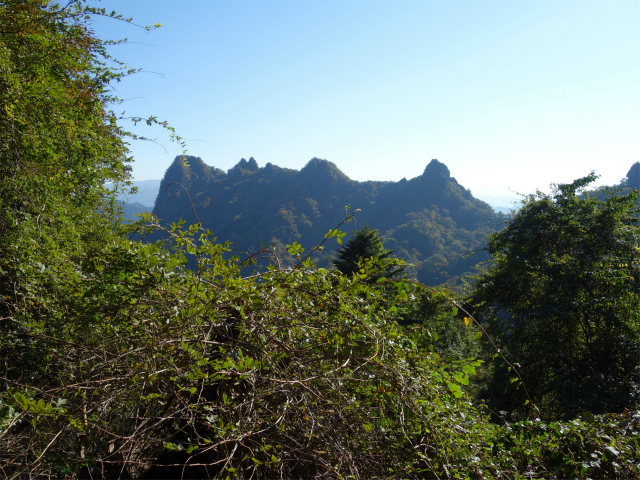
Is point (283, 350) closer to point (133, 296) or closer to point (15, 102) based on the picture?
point (133, 296)

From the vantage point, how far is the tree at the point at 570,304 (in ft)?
30.1

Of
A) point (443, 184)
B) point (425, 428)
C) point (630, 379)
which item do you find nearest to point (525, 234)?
point (630, 379)

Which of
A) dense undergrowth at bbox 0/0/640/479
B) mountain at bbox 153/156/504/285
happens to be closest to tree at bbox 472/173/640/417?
dense undergrowth at bbox 0/0/640/479

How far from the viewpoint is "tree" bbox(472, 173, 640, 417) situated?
30.1 feet

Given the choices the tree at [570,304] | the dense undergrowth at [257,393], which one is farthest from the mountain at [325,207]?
the dense undergrowth at [257,393]

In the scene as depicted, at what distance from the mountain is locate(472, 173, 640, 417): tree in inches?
2784

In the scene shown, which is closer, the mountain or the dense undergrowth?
the dense undergrowth

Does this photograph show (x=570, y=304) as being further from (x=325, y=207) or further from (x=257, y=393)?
(x=325, y=207)

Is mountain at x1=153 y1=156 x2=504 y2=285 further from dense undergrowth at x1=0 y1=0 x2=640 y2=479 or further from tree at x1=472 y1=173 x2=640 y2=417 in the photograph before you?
dense undergrowth at x1=0 y1=0 x2=640 y2=479

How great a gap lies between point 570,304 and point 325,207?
111 m

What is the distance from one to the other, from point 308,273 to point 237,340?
55cm

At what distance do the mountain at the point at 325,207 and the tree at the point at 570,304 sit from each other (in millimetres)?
70712

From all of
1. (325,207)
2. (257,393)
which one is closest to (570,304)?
(257,393)

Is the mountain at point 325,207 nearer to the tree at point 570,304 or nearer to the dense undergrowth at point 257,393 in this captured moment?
the tree at point 570,304
